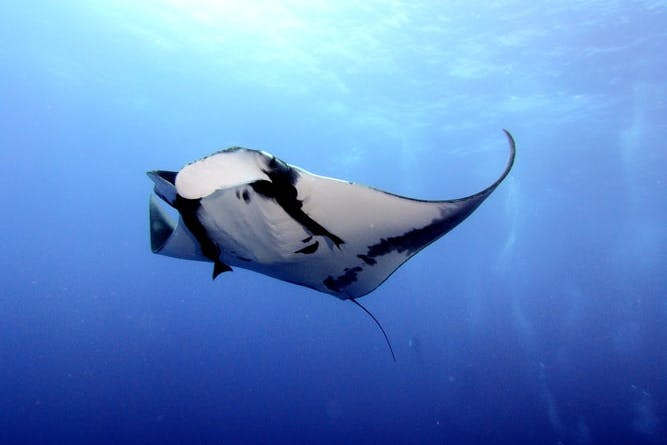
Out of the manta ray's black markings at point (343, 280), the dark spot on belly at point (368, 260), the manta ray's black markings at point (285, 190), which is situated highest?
the manta ray's black markings at point (285, 190)

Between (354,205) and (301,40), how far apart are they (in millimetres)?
18448

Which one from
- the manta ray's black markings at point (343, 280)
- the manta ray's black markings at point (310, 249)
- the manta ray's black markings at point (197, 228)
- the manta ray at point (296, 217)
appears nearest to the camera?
the manta ray at point (296, 217)

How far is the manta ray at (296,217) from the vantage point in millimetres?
1951

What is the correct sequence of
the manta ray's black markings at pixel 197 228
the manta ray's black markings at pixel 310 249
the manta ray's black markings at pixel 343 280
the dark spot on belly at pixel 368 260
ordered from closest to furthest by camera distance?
1. the manta ray's black markings at pixel 197 228
2. the manta ray's black markings at pixel 310 249
3. the dark spot on belly at pixel 368 260
4. the manta ray's black markings at pixel 343 280

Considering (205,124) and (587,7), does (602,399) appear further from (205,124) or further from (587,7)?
(205,124)

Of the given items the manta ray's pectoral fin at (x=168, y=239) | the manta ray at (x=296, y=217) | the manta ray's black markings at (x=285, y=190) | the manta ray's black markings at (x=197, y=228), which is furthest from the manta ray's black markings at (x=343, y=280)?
the manta ray's pectoral fin at (x=168, y=239)

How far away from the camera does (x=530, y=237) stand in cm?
5722

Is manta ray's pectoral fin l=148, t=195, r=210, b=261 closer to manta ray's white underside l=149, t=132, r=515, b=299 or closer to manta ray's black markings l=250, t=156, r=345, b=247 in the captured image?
manta ray's white underside l=149, t=132, r=515, b=299

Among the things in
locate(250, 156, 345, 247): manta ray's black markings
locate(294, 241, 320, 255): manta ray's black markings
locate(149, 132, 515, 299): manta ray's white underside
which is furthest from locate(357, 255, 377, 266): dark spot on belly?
locate(250, 156, 345, 247): manta ray's black markings

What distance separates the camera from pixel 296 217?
2455 millimetres

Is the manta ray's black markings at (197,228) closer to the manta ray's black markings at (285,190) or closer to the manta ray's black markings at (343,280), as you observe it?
the manta ray's black markings at (285,190)

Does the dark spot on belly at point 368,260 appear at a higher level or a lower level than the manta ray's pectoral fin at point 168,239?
higher

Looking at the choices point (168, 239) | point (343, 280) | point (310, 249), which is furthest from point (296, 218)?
point (168, 239)

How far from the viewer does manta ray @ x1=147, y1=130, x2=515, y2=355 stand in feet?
6.40
